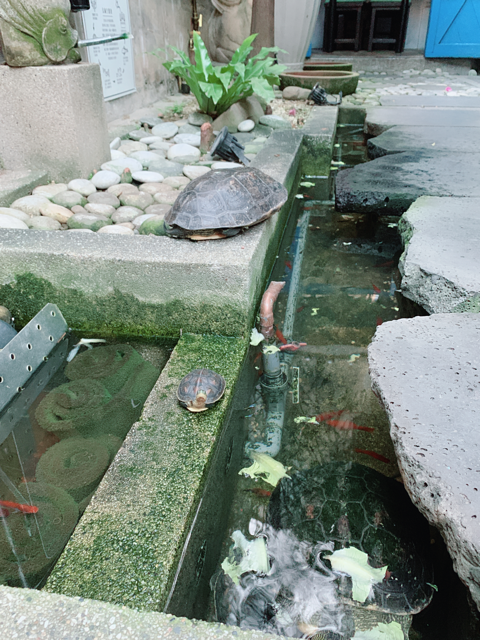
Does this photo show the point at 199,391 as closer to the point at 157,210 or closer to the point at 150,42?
the point at 157,210

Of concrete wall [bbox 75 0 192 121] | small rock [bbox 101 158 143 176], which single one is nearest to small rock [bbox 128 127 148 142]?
concrete wall [bbox 75 0 192 121]

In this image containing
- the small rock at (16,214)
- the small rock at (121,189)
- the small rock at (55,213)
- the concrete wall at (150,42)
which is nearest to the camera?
the small rock at (16,214)

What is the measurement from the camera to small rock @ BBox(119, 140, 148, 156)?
14.6 feet

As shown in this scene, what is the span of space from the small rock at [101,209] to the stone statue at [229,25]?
6249mm

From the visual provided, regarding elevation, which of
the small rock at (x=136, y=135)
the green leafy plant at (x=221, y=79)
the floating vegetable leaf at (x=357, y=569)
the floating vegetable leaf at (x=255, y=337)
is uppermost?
the green leafy plant at (x=221, y=79)

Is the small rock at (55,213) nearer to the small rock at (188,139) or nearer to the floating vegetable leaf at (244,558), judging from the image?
the small rock at (188,139)

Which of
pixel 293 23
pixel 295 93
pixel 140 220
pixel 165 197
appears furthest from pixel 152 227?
pixel 293 23

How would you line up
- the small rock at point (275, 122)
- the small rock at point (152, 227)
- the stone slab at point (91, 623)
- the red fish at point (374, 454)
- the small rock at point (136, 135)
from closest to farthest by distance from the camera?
the stone slab at point (91, 623) < the red fish at point (374, 454) < the small rock at point (152, 227) < the small rock at point (136, 135) < the small rock at point (275, 122)

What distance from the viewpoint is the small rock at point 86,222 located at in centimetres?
296

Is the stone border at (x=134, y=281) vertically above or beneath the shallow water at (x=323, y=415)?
above

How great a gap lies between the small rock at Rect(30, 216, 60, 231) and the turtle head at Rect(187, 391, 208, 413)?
1.77 m

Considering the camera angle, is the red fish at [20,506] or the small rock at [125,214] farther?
the small rock at [125,214]

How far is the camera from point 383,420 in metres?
2.06

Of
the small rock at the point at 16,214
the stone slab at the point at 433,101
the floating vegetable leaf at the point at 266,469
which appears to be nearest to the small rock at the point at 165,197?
the small rock at the point at 16,214
